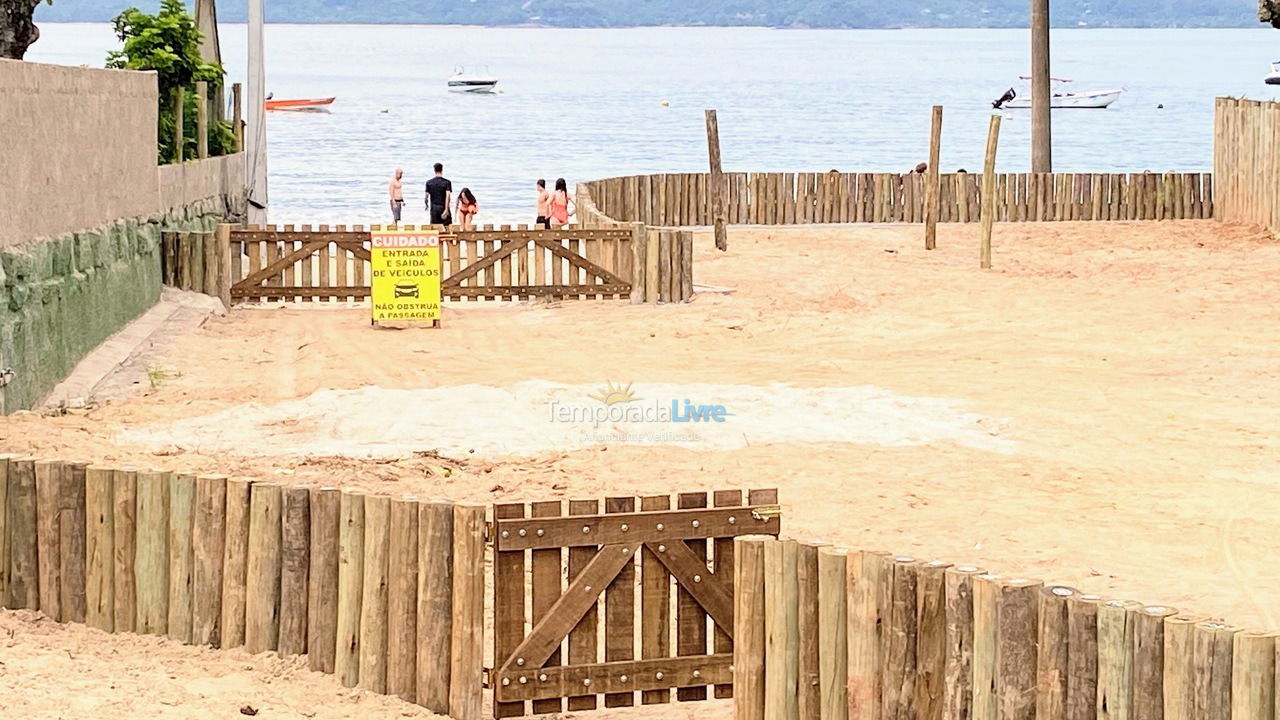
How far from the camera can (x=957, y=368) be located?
54.9 feet

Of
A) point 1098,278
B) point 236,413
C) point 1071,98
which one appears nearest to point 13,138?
point 236,413

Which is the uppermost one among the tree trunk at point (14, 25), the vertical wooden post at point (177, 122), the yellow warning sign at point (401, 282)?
the tree trunk at point (14, 25)

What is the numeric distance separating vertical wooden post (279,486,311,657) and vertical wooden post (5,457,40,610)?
130 cm

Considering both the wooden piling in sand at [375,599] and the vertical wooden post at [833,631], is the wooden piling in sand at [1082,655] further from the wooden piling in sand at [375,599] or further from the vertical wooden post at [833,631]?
the wooden piling in sand at [375,599]

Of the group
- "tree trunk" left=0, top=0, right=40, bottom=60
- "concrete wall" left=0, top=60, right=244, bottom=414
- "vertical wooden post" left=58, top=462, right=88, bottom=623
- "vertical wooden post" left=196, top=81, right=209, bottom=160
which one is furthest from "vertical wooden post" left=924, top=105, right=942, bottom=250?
"vertical wooden post" left=58, top=462, right=88, bottom=623

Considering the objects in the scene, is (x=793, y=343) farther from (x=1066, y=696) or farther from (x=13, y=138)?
(x=1066, y=696)

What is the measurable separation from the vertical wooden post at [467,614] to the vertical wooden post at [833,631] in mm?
1408

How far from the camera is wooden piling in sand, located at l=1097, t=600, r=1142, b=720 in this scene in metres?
6.14

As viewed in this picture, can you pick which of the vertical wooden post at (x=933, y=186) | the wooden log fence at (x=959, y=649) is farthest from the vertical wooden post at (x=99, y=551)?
the vertical wooden post at (x=933, y=186)

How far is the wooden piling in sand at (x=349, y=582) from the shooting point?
24.8 feet

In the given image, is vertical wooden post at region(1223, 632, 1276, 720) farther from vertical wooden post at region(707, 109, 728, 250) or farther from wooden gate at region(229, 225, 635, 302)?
vertical wooden post at region(707, 109, 728, 250)

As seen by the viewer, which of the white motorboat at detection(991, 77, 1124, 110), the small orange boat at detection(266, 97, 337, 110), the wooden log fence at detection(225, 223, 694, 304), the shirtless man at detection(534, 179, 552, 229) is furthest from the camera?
the white motorboat at detection(991, 77, 1124, 110)

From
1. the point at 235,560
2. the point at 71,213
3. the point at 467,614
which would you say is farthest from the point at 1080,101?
the point at 467,614

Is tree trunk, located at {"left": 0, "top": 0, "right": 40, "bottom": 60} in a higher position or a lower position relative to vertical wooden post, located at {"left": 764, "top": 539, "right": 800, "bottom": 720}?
higher
